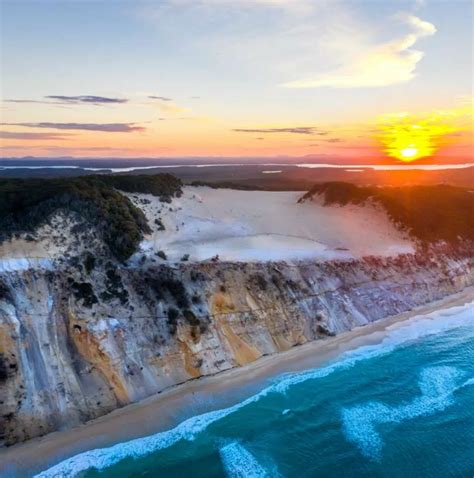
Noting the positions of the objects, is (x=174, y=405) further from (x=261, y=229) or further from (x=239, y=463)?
(x=261, y=229)

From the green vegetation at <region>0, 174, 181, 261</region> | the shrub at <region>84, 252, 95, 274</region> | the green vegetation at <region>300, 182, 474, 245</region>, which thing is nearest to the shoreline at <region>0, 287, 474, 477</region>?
the shrub at <region>84, 252, 95, 274</region>

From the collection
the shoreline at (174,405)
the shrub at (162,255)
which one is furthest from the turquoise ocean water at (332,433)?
the shrub at (162,255)

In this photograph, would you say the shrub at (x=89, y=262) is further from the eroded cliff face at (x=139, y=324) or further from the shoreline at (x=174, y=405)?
the shoreline at (x=174, y=405)

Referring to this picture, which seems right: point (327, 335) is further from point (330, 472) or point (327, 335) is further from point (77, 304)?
point (77, 304)

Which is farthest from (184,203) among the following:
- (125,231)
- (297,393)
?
(297,393)

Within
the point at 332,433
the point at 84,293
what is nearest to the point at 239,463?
the point at 332,433

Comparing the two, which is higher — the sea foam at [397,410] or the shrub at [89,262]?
the shrub at [89,262]
